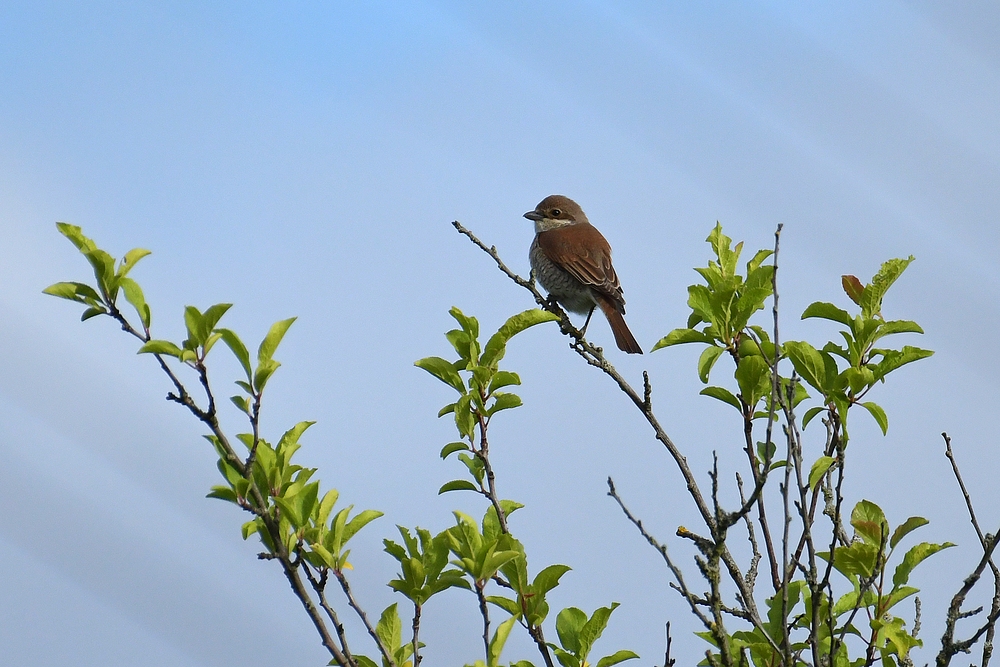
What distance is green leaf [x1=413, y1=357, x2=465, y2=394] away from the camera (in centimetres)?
361

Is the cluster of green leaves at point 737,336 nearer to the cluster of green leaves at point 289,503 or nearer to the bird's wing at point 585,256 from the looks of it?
the cluster of green leaves at point 289,503

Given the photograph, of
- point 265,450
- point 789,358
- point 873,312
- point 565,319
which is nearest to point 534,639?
point 265,450

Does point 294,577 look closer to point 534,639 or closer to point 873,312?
point 534,639

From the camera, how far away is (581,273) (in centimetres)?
788

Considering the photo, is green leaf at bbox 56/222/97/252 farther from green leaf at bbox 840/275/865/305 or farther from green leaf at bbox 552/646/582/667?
green leaf at bbox 840/275/865/305

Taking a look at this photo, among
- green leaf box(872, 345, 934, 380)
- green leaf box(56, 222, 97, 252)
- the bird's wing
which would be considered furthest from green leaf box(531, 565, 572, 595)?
the bird's wing

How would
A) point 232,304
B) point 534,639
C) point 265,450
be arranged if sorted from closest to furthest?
1. point 232,304
2. point 265,450
3. point 534,639

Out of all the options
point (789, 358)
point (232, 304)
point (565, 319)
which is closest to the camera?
point (232, 304)

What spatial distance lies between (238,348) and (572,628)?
1493 millimetres

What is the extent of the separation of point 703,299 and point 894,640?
4.46 feet

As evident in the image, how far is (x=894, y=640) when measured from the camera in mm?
3135

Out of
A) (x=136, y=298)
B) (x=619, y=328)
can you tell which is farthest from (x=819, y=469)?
(x=619, y=328)

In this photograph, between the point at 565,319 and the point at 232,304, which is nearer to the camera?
the point at 232,304

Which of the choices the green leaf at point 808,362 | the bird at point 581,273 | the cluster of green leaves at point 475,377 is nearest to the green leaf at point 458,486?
the cluster of green leaves at point 475,377
